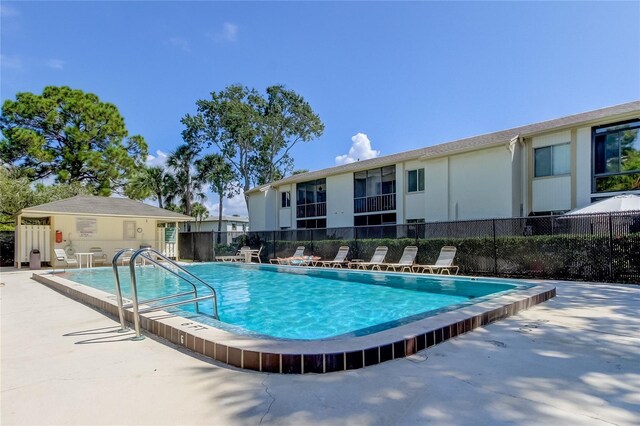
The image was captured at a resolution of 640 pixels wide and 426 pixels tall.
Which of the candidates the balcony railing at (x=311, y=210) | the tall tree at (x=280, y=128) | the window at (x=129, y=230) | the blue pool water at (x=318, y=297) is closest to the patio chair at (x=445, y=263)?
the blue pool water at (x=318, y=297)

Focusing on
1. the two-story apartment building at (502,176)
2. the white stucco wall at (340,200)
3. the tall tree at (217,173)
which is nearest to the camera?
the two-story apartment building at (502,176)

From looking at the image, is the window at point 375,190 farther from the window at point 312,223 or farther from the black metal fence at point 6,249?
the black metal fence at point 6,249

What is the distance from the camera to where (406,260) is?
1370cm

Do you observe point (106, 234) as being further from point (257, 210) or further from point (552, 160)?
point (552, 160)

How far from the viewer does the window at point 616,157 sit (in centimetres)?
1310

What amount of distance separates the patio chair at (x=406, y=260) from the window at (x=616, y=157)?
730cm

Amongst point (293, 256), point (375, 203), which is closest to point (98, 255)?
point (293, 256)

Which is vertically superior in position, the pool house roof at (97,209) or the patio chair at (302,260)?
the pool house roof at (97,209)

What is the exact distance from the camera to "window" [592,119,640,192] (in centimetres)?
1310

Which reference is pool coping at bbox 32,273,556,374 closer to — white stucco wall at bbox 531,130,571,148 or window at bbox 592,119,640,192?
window at bbox 592,119,640,192

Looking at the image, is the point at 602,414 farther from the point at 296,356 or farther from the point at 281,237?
the point at 281,237

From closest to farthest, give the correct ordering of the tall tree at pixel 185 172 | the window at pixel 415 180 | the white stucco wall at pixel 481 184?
the white stucco wall at pixel 481 184, the window at pixel 415 180, the tall tree at pixel 185 172

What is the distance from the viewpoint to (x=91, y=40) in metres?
15.9

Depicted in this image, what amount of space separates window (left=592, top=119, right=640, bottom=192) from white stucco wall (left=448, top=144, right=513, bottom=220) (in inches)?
118
